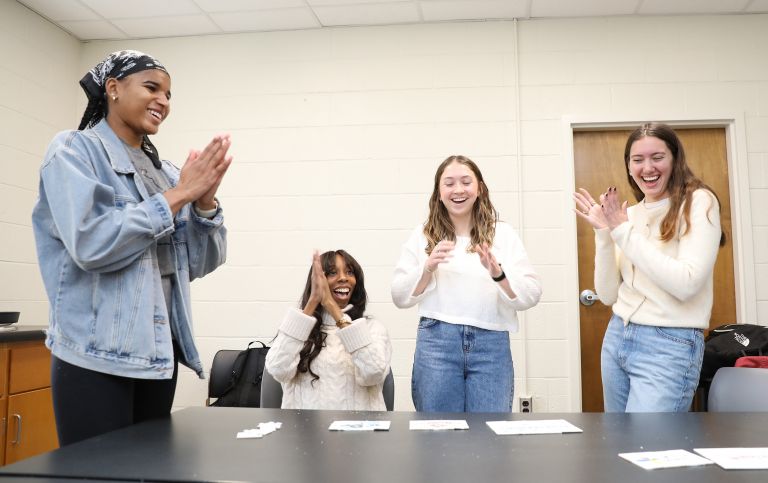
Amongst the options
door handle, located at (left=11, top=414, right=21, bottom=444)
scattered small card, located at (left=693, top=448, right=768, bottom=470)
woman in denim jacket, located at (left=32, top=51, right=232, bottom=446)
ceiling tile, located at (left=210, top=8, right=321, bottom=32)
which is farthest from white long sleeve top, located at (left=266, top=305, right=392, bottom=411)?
ceiling tile, located at (left=210, top=8, right=321, bottom=32)

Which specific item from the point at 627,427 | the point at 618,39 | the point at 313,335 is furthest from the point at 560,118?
the point at 627,427

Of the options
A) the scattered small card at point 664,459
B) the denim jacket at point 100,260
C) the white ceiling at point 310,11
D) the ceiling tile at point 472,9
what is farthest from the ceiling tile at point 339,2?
the scattered small card at point 664,459

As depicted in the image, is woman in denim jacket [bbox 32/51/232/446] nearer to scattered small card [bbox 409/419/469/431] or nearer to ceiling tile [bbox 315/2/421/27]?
scattered small card [bbox 409/419/469/431]

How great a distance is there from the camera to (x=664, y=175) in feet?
5.96

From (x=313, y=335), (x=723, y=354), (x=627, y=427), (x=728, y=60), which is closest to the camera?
(x=627, y=427)

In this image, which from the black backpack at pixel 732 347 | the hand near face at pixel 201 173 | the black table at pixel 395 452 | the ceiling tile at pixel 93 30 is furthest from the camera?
the ceiling tile at pixel 93 30

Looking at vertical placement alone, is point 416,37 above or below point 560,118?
above

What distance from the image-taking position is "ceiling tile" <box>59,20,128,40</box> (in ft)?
11.7

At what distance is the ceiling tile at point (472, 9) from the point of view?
10.8 feet

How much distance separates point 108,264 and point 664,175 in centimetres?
159

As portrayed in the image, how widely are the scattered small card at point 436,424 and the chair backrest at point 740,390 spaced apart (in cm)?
86

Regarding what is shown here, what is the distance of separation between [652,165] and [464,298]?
728 mm

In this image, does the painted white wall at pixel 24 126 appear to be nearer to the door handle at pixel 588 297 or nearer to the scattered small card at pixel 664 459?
the door handle at pixel 588 297

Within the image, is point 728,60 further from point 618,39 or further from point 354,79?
point 354,79
